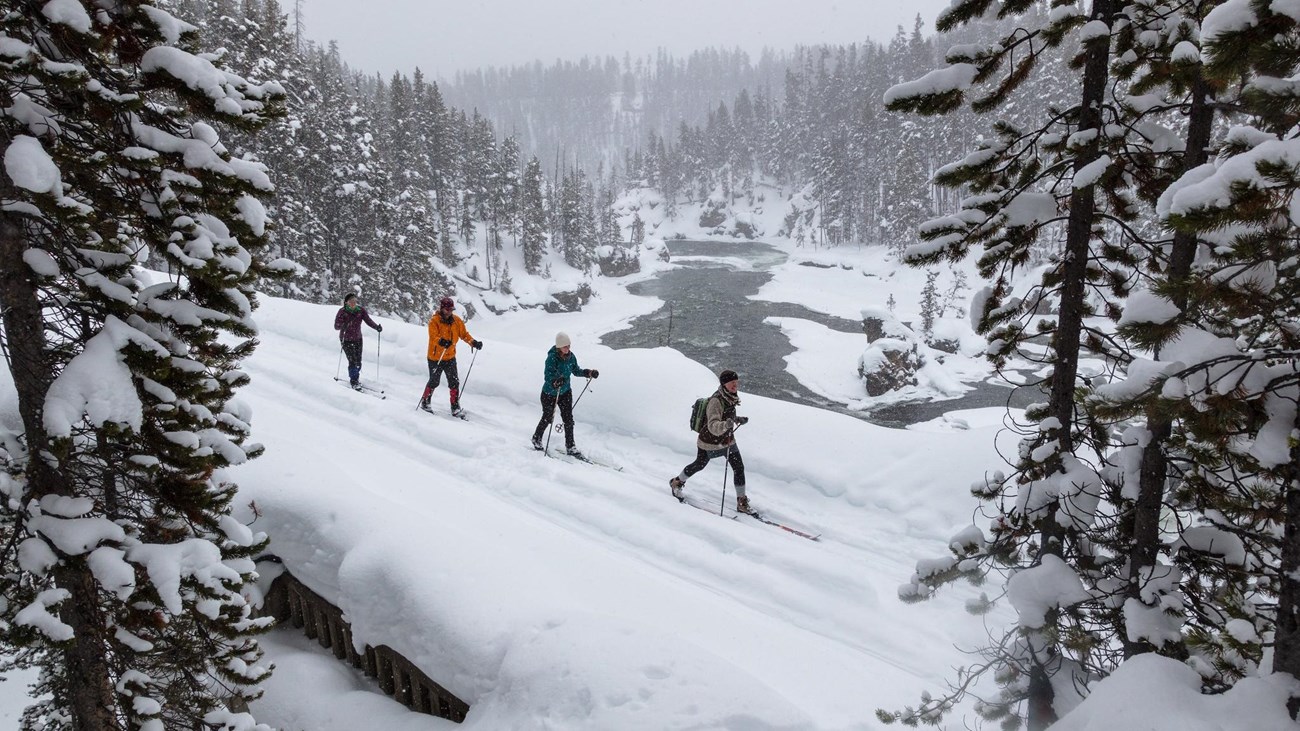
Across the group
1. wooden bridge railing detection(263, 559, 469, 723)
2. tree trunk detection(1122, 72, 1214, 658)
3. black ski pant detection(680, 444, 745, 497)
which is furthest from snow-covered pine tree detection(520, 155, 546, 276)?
tree trunk detection(1122, 72, 1214, 658)

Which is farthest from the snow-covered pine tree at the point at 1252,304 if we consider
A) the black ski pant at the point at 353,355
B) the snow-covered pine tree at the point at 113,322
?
the black ski pant at the point at 353,355

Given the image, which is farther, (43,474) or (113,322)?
(43,474)

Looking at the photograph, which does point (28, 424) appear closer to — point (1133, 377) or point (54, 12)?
point (54, 12)

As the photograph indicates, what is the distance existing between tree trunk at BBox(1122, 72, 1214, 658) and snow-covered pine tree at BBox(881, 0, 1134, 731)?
10.9 inches

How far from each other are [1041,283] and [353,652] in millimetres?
6818

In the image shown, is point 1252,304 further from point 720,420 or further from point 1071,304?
point 720,420

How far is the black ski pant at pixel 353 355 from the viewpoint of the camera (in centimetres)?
1306

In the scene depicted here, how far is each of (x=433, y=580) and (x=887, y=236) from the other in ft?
203

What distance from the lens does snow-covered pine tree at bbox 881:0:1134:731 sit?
4266mm

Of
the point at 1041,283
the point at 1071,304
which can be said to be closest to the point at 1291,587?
the point at 1071,304

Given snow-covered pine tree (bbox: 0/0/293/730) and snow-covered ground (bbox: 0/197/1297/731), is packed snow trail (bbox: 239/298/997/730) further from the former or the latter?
snow-covered pine tree (bbox: 0/0/293/730)

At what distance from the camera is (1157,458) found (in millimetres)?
3906

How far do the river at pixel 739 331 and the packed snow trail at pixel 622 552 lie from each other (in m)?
11.8

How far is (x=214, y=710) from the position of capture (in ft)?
14.8
